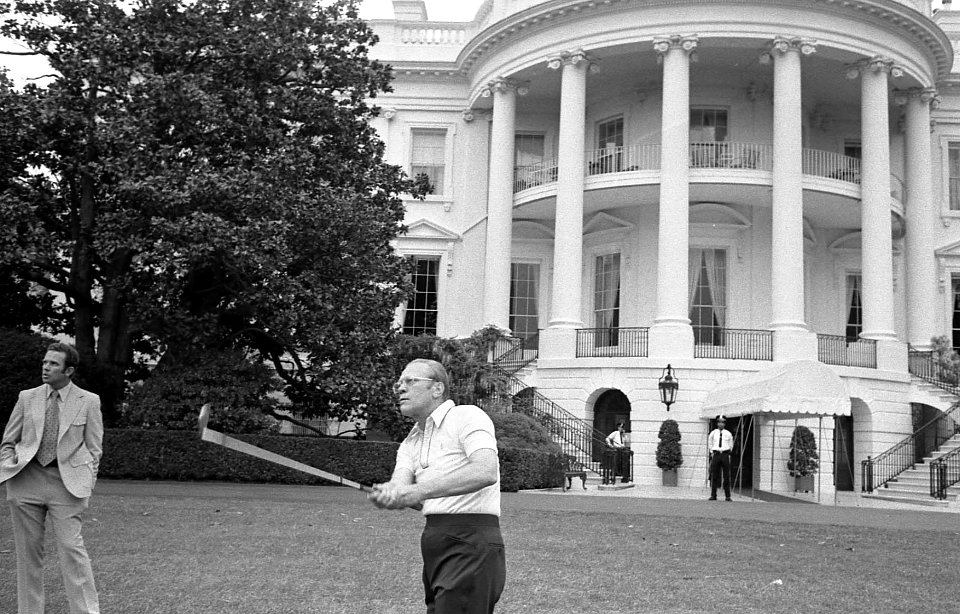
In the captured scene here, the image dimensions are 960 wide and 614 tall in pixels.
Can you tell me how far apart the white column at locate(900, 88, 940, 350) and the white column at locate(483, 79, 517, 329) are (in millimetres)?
11388

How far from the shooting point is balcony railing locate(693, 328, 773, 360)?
25.5 meters

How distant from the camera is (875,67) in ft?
87.0

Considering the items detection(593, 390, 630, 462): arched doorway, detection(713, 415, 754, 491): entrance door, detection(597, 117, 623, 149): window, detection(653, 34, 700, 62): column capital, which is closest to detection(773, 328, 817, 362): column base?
detection(713, 415, 754, 491): entrance door

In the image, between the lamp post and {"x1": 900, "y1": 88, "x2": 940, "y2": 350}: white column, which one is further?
{"x1": 900, "y1": 88, "x2": 940, "y2": 350}: white column

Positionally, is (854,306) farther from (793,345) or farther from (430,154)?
(430,154)

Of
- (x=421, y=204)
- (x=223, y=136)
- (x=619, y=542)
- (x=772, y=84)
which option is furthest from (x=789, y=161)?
(x=619, y=542)

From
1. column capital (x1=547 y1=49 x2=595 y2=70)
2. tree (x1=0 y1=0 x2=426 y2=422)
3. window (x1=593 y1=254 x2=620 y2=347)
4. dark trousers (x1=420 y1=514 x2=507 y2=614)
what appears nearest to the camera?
dark trousers (x1=420 y1=514 x2=507 y2=614)

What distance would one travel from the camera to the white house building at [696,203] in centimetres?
2519

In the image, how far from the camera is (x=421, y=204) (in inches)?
1252

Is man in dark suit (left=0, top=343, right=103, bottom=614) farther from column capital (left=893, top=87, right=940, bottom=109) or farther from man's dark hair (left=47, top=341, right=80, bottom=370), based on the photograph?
column capital (left=893, top=87, right=940, bottom=109)

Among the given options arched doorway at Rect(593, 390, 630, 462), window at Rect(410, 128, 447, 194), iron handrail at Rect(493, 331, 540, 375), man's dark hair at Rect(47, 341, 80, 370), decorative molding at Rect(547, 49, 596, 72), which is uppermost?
decorative molding at Rect(547, 49, 596, 72)

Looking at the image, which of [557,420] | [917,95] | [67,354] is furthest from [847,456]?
[67,354]

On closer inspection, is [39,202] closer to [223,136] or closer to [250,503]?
[223,136]

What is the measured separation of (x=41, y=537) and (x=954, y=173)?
101 feet
